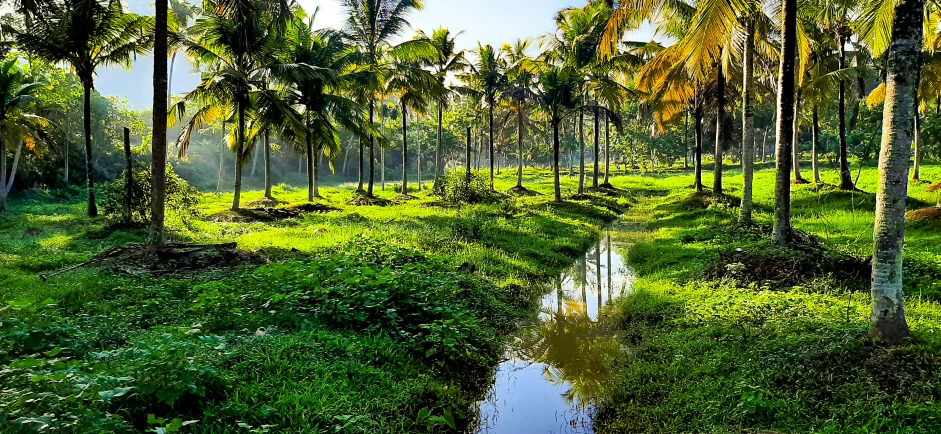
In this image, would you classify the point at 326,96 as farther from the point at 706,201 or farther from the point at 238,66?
the point at 706,201

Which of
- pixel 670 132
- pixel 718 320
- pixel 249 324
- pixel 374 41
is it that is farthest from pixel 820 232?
pixel 670 132

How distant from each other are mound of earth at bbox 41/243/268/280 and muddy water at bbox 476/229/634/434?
550cm

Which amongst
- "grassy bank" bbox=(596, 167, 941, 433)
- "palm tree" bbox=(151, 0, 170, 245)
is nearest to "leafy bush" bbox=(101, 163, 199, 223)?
"palm tree" bbox=(151, 0, 170, 245)

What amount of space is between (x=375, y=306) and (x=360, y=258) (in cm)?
257

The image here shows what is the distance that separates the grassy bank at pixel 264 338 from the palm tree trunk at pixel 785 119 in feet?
15.1

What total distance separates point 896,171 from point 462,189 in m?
18.1

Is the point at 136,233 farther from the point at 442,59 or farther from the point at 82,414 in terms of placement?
the point at 442,59

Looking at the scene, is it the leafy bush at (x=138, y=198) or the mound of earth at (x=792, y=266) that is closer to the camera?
the mound of earth at (x=792, y=266)

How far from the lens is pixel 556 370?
20.4ft

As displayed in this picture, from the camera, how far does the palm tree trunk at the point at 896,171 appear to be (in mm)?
4566

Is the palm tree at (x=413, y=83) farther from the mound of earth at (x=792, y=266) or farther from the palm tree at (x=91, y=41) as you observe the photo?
the mound of earth at (x=792, y=266)

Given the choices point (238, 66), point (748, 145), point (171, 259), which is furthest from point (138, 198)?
point (748, 145)

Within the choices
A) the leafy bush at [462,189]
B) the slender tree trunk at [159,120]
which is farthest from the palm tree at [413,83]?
the slender tree trunk at [159,120]

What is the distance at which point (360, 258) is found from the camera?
8570 millimetres
